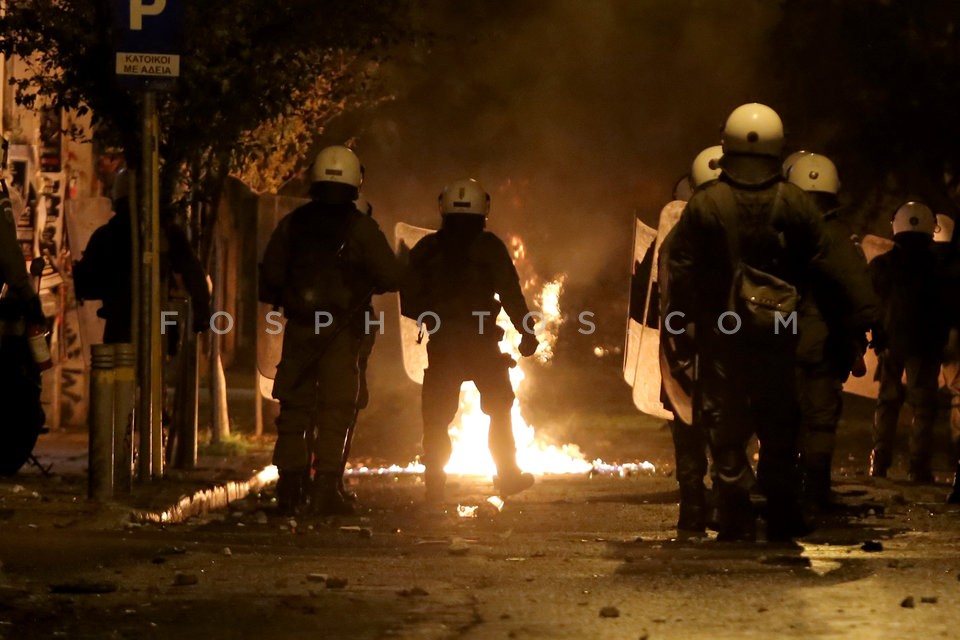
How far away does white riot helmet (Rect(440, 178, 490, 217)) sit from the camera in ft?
38.3

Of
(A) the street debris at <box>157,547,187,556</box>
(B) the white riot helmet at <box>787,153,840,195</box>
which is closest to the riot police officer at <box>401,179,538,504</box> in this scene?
(B) the white riot helmet at <box>787,153,840,195</box>

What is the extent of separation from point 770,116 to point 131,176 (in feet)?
14.1

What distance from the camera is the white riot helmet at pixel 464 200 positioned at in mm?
11680

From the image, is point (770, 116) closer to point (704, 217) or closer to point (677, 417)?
point (704, 217)

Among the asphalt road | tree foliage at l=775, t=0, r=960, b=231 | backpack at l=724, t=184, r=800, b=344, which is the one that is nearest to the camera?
the asphalt road

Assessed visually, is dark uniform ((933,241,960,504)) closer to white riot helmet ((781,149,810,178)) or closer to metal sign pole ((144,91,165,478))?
white riot helmet ((781,149,810,178))

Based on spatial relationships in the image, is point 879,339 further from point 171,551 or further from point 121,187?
point 171,551

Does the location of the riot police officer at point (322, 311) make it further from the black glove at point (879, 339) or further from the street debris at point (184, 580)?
the street debris at point (184, 580)

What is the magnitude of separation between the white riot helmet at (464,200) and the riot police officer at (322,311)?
908 millimetres

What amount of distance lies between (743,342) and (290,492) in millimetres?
3128

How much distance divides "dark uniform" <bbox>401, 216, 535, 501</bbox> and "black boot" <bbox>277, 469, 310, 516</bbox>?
112cm

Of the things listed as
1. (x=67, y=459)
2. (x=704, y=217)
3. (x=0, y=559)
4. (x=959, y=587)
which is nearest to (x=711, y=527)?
(x=704, y=217)

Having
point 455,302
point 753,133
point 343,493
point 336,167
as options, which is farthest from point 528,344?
point 753,133

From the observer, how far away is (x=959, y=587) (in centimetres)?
718
